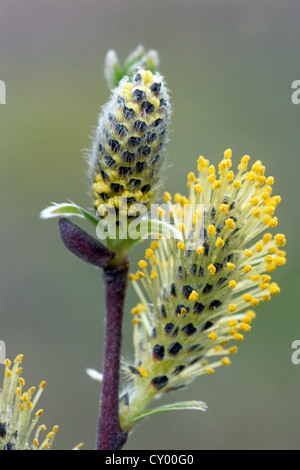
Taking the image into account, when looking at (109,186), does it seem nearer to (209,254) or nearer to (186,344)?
(209,254)

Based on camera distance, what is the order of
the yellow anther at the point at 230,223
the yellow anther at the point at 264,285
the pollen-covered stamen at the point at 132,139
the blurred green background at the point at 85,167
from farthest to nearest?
1. the blurred green background at the point at 85,167
2. the yellow anther at the point at 264,285
3. the yellow anther at the point at 230,223
4. the pollen-covered stamen at the point at 132,139

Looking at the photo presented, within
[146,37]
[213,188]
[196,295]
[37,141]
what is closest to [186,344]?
[196,295]

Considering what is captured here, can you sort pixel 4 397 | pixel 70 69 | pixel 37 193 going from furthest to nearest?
pixel 70 69
pixel 37 193
pixel 4 397

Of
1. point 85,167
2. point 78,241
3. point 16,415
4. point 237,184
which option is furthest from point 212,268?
point 85,167

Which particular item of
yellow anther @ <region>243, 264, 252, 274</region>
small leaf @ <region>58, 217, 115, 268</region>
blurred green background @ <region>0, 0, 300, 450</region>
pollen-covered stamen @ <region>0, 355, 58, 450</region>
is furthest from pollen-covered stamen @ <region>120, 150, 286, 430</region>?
blurred green background @ <region>0, 0, 300, 450</region>

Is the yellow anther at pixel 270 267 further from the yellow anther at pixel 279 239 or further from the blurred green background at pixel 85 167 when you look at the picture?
the blurred green background at pixel 85 167

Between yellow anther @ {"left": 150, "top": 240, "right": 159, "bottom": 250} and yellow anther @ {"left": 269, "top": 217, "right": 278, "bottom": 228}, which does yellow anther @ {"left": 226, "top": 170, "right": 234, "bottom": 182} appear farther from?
yellow anther @ {"left": 150, "top": 240, "right": 159, "bottom": 250}

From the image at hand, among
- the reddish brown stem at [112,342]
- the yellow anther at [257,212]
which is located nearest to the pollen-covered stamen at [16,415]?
the reddish brown stem at [112,342]
